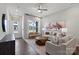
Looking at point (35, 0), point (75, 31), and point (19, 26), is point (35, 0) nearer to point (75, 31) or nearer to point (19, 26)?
point (19, 26)

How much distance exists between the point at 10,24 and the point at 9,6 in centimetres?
36

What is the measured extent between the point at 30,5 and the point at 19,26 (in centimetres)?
48

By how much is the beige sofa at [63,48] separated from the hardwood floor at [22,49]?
1.05 ft

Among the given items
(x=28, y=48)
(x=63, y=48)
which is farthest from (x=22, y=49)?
(x=63, y=48)

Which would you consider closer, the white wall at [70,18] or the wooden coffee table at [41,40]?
the white wall at [70,18]

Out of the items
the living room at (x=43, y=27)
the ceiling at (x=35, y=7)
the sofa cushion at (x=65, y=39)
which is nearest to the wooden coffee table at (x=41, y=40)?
the living room at (x=43, y=27)

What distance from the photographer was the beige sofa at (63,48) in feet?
10.4

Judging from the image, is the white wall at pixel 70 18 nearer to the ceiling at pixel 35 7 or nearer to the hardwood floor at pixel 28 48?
the ceiling at pixel 35 7

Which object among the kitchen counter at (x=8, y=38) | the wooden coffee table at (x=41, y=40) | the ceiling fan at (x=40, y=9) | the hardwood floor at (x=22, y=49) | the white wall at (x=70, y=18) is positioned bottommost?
the hardwood floor at (x=22, y=49)

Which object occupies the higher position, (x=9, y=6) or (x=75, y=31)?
(x=9, y=6)

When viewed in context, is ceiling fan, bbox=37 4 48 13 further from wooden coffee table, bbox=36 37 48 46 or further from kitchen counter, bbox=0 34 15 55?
kitchen counter, bbox=0 34 15 55
